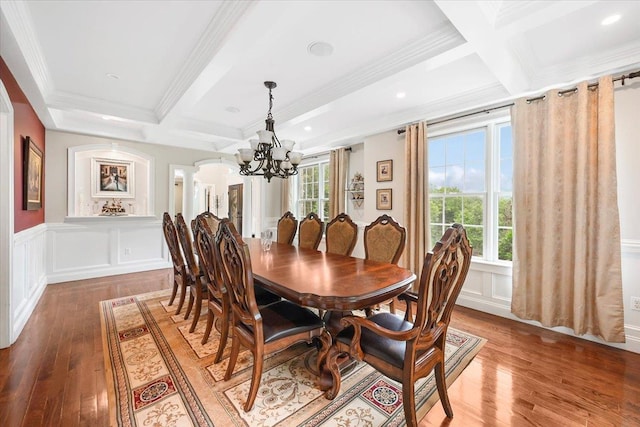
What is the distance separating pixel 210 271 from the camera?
2271 millimetres

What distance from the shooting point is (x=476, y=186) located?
3.57 meters

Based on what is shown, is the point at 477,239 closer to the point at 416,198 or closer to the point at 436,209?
the point at 436,209

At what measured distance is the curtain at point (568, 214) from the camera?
8.06 feet

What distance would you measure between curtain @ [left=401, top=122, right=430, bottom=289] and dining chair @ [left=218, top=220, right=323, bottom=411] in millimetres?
2250

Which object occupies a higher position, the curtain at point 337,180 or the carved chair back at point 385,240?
the curtain at point 337,180

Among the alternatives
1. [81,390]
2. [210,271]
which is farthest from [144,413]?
[210,271]

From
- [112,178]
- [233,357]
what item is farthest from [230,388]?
[112,178]

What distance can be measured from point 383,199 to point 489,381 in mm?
2770

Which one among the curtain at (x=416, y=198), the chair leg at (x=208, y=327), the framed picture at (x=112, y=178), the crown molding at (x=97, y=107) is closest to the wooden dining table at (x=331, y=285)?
the chair leg at (x=208, y=327)

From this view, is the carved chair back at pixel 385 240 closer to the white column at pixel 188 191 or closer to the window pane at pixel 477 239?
the window pane at pixel 477 239

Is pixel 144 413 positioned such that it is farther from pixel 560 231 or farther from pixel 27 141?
pixel 560 231

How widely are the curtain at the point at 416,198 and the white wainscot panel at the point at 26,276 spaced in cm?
420

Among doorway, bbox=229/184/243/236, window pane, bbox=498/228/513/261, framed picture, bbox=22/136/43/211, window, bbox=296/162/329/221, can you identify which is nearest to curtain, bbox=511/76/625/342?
window pane, bbox=498/228/513/261

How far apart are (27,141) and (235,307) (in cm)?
332
